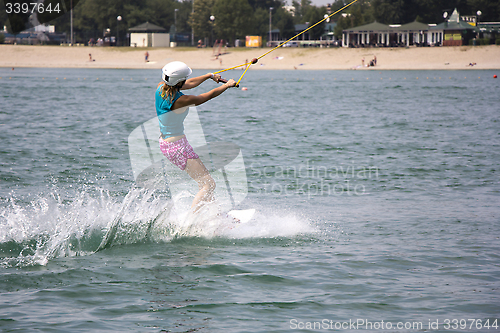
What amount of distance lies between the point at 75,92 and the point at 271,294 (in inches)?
1483

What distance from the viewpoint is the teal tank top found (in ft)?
23.5

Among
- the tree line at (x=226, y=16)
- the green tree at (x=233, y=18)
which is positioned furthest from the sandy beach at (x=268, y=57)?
the tree line at (x=226, y=16)

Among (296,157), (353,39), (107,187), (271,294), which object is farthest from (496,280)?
(353,39)

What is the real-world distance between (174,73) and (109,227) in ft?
8.46

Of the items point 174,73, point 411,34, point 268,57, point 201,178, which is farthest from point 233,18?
point 174,73

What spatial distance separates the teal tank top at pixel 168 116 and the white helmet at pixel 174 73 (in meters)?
0.19

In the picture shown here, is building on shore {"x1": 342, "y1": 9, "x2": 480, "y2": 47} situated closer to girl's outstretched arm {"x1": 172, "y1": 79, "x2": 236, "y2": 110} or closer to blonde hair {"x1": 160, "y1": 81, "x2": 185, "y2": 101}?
girl's outstretched arm {"x1": 172, "y1": 79, "x2": 236, "y2": 110}

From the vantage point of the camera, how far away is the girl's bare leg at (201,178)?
7637 mm

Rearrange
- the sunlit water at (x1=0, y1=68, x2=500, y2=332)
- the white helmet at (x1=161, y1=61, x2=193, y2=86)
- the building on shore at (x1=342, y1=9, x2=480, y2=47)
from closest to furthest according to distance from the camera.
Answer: the sunlit water at (x1=0, y1=68, x2=500, y2=332), the white helmet at (x1=161, y1=61, x2=193, y2=86), the building on shore at (x1=342, y1=9, x2=480, y2=47)

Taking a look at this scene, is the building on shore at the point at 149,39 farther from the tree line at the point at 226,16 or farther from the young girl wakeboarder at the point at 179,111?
the young girl wakeboarder at the point at 179,111

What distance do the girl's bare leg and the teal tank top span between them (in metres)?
0.46

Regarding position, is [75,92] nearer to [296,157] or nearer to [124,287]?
[296,157]

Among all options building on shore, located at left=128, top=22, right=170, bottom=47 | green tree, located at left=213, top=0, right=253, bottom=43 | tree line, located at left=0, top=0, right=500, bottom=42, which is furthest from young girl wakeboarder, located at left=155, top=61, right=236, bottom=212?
green tree, located at left=213, top=0, right=253, bottom=43

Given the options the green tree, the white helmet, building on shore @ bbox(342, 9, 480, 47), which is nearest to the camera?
the white helmet
